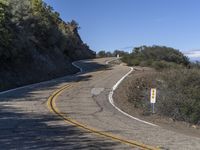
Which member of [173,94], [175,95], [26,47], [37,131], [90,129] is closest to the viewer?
[37,131]

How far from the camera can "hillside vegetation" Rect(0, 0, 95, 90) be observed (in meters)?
37.6

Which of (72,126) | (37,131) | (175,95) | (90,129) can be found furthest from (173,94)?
(37,131)

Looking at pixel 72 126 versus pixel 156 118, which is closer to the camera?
pixel 72 126

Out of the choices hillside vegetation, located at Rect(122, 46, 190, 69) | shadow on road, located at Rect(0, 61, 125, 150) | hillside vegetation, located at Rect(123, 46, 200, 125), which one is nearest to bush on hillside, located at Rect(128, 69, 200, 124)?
hillside vegetation, located at Rect(123, 46, 200, 125)

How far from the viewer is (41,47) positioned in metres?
51.9

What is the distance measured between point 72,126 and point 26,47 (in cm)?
2790

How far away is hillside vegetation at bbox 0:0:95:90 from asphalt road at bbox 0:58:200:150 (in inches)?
333

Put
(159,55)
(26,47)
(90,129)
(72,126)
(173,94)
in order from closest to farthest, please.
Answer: (90,129) → (72,126) → (173,94) → (26,47) → (159,55)

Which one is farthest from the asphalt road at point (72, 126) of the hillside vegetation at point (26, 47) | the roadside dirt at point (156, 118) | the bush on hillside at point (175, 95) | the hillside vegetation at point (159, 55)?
the hillside vegetation at point (159, 55)

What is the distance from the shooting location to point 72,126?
16.8 meters

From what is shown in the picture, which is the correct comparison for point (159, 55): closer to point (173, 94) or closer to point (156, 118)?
point (173, 94)

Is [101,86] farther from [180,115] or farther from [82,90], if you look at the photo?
[180,115]

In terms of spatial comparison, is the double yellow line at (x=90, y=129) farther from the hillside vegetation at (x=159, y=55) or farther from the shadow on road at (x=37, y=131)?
the hillside vegetation at (x=159, y=55)

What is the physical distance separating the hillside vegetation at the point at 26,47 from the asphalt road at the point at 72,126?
8.46 m
